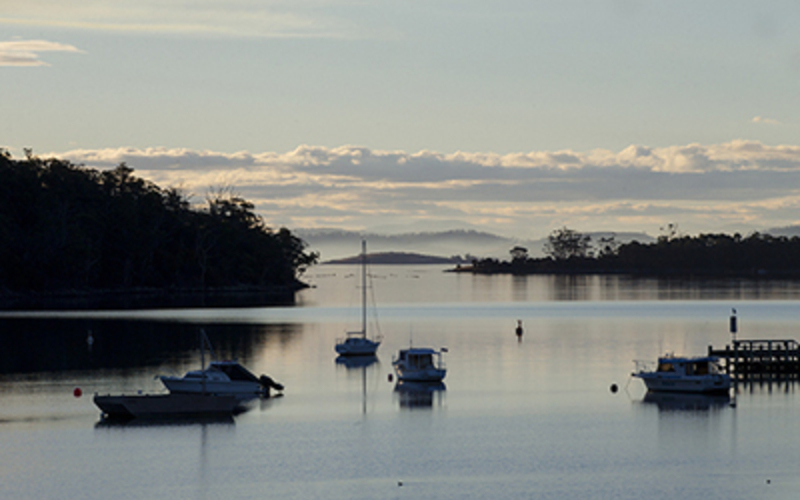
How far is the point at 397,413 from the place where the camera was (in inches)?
2382

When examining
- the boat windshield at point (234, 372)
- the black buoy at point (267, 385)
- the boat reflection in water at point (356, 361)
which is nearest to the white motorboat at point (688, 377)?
the black buoy at point (267, 385)

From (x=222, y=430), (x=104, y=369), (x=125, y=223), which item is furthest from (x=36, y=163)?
(x=222, y=430)

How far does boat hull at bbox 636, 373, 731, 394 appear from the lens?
66.9m

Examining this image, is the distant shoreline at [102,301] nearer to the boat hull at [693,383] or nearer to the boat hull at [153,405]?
the boat hull at [153,405]

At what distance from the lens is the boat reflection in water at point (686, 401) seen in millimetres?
62469

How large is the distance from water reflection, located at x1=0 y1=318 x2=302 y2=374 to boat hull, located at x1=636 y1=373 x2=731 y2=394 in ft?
124

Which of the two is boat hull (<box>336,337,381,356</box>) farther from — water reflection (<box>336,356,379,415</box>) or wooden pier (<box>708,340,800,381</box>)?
wooden pier (<box>708,340,800,381</box>)

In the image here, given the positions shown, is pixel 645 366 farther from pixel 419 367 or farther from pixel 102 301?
pixel 102 301

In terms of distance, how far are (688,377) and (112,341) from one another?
58.8m

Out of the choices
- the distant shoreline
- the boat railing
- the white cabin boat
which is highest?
the distant shoreline

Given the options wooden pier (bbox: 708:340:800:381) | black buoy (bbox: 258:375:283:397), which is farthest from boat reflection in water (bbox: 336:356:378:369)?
wooden pier (bbox: 708:340:800:381)

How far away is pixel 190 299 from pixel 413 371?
123005 mm

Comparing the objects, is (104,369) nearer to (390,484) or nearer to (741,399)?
(390,484)

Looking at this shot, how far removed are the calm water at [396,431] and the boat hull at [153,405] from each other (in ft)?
4.63
